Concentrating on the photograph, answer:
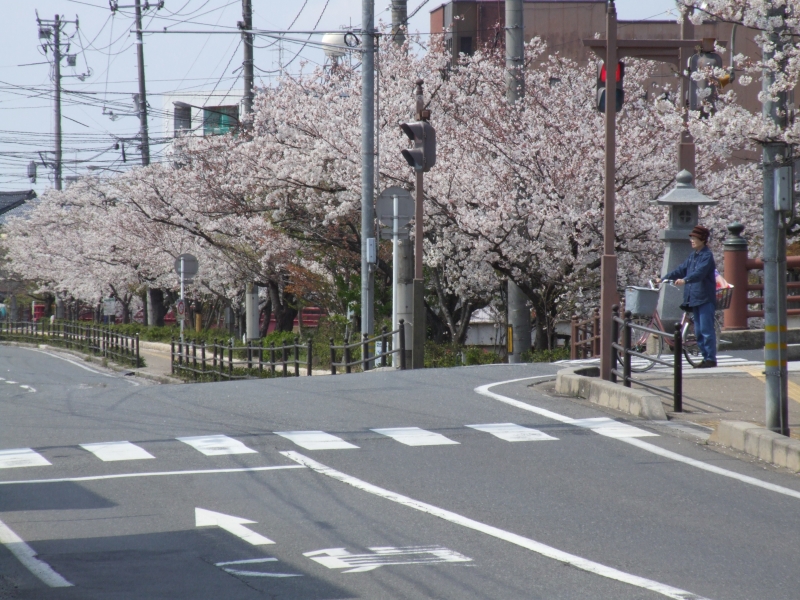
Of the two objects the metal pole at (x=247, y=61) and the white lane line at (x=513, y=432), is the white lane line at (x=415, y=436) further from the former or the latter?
the metal pole at (x=247, y=61)

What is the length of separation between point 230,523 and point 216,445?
304 centimetres

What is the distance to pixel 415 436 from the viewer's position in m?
9.86

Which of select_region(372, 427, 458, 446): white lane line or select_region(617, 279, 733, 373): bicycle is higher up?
select_region(617, 279, 733, 373): bicycle

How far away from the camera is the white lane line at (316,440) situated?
936 centimetres

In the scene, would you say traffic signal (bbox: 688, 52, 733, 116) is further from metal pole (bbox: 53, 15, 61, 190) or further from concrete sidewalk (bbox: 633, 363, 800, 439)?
metal pole (bbox: 53, 15, 61, 190)

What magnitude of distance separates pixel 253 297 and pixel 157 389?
62.8 ft

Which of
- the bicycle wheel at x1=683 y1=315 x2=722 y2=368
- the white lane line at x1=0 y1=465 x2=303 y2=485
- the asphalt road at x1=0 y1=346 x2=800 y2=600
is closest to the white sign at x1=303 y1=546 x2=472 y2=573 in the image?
the asphalt road at x1=0 y1=346 x2=800 y2=600

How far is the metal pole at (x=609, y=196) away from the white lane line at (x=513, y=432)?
7.40 ft

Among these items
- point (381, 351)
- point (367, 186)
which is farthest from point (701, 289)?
point (367, 186)

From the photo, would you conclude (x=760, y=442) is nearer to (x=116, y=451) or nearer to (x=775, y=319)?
(x=775, y=319)

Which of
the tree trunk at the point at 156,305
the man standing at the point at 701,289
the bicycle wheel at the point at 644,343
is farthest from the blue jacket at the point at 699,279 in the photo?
the tree trunk at the point at 156,305

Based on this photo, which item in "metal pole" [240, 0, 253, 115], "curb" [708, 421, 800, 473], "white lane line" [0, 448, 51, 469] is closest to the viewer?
"curb" [708, 421, 800, 473]

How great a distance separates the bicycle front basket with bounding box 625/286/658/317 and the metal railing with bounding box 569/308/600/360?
3540 mm

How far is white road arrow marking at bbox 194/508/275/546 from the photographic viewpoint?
6.13 meters
